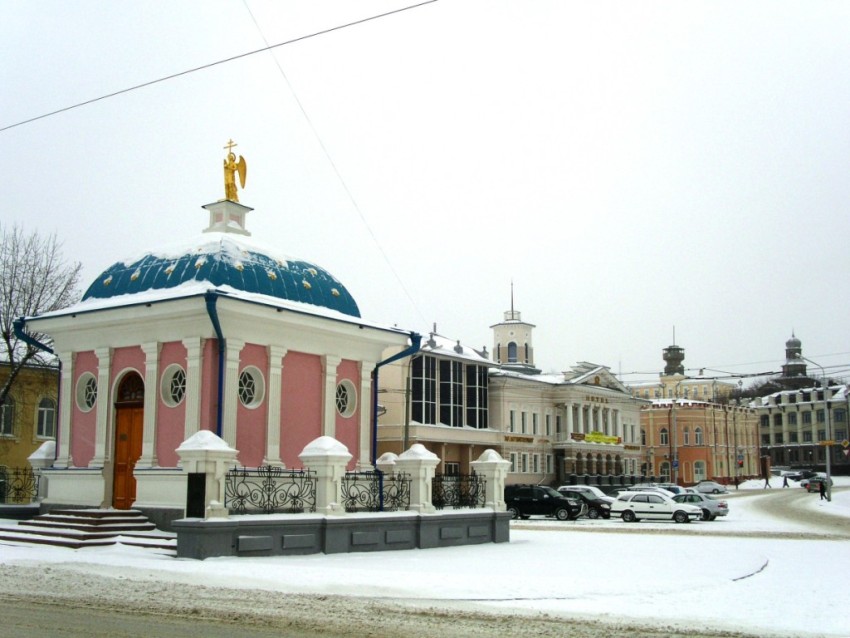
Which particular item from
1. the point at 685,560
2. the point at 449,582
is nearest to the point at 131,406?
the point at 449,582

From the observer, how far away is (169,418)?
64.5 feet

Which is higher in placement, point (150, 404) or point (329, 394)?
point (329, 394)

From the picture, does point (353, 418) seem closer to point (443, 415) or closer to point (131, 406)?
point (131, 406)

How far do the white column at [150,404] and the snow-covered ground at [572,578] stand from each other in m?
2.74

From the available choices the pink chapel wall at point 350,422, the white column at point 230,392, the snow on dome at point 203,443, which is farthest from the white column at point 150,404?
the pink chapel wall at point 350,422

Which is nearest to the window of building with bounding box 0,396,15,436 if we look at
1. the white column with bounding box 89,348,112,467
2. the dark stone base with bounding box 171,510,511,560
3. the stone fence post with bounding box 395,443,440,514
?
the white column with bounding box 89,348,112,467

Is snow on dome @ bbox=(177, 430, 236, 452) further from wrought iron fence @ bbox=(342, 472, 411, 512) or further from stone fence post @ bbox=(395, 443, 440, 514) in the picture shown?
stone fence post @ bbox=(395, 443, 440, 514)

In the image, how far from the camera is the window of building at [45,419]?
40281 millimetres

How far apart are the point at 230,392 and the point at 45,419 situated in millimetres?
24780

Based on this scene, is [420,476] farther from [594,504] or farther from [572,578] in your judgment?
[594,504]

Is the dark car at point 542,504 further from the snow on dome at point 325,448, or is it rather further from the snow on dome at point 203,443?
the snow on dome at point 203,443

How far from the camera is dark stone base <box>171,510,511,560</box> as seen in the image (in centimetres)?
1608

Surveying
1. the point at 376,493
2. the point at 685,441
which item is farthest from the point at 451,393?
the point at 685,441

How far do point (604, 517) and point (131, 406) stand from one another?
980 inches
